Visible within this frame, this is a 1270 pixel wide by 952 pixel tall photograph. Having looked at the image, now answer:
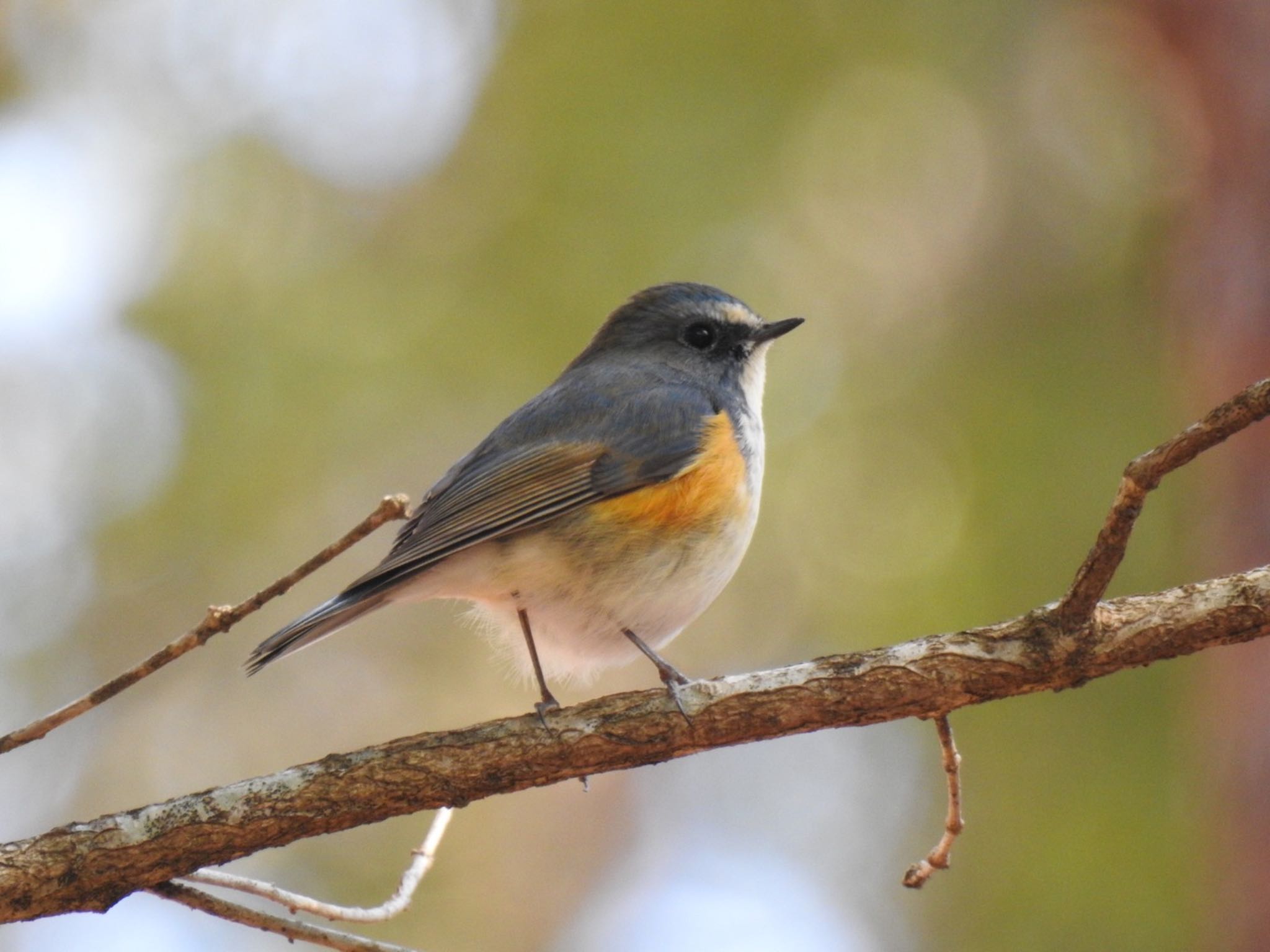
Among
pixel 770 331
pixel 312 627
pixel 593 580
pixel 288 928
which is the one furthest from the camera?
pixel 770 331

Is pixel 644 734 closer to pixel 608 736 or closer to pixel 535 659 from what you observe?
pixel 608 736

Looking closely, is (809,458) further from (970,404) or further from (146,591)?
(146,591)

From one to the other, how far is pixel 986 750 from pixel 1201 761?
1008 mm

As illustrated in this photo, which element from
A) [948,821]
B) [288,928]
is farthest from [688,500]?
[288,928]

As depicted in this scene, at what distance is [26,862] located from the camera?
265 cm

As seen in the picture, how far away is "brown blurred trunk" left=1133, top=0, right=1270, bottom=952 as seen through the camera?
5.64 m

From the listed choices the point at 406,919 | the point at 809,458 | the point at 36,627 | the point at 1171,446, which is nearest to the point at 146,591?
the point at 36,627

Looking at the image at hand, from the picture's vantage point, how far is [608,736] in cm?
293

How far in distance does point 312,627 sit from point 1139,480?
208 centimetres

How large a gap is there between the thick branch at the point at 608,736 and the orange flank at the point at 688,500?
85 centimetres

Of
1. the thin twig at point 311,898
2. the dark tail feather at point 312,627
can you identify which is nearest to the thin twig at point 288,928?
the thin twig at point 311,898

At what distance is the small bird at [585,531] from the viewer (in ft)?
12.1

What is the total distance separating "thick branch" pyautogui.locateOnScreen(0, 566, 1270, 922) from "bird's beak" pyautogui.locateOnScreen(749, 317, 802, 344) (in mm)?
1885

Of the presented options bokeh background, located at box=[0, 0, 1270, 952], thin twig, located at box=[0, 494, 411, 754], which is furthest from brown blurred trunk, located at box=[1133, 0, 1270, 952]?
thin twig, located at box=[0, 494, 411, 754]
